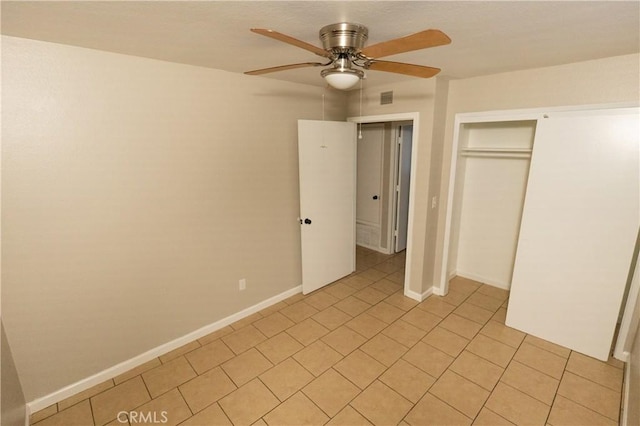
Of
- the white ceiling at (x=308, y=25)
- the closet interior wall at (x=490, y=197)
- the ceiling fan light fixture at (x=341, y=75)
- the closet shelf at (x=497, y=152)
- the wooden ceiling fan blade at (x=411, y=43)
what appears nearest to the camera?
the wooden ceiling fan blade at (x=411, y=43)

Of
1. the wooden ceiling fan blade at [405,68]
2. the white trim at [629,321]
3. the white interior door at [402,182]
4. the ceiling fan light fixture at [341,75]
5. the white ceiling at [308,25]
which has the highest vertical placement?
the white ceiling at [308,25]

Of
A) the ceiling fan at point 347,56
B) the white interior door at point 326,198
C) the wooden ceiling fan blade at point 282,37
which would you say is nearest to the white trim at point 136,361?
the white interior door at point 326,198

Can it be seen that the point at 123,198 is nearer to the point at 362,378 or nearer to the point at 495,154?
the point at 362,378

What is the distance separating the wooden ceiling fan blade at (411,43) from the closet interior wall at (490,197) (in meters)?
2.12

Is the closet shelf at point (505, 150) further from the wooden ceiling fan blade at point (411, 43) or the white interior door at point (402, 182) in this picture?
the wooden ceiling fan blade at point (411, 43)

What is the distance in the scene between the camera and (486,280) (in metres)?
3.93

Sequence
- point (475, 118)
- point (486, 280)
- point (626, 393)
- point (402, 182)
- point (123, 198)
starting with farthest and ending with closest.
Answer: point (402, 182) → point (486, 280) → point (475, 118) → point (123, 198) → point (626, 393)

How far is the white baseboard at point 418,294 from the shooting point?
3.54 metres

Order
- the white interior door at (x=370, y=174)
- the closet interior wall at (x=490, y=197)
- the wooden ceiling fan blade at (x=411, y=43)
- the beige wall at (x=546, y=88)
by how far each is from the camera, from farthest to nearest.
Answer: the white interior door at (x=370, y=174) < the closet interior wall at (x=490, y=197) < the beige wall at (x=546, y=88) < the wooden ceiling fan blade at (x=411, y=43)

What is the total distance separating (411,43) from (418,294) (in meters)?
2.89

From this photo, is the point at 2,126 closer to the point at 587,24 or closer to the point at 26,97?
the point at 26,97

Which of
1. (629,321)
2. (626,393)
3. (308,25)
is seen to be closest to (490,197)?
(629,321)

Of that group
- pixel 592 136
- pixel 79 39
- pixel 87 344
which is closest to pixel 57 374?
pixel 87 344

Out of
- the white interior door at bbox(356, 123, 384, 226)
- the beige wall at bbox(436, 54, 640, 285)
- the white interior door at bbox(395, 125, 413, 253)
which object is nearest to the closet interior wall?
the beige wall at bbox(436, 54, 640, 285)
